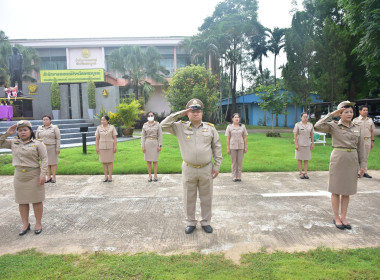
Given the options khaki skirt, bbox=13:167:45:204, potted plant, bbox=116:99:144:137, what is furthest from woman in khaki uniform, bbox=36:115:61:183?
potted plant, bbox=116:99:144:137

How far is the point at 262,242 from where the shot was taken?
3.37 meters

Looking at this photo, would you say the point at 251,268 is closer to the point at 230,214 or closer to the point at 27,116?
the point at 230,214

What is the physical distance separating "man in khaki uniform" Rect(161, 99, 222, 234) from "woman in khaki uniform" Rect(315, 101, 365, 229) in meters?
1.58

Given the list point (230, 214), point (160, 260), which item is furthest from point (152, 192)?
point (160, 260)

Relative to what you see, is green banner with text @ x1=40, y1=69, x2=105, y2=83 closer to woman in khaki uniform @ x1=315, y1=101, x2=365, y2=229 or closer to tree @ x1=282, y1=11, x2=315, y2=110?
tree @ x1=282, y1=11, x2=315, y2=110

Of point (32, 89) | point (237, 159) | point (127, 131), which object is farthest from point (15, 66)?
point (237, 159)

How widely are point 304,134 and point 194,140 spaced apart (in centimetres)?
418

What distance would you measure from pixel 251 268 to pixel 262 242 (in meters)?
0.65

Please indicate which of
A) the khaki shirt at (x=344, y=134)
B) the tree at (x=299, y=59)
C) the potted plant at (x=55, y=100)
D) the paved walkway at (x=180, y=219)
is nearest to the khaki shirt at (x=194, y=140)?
the paved walkway at (x=180, y=219)

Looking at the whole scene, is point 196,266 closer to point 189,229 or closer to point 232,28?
point 189,229

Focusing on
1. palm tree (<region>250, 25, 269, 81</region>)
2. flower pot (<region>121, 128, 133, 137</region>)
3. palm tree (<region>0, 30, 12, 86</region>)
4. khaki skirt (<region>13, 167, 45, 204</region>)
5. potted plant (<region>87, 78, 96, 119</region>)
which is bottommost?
khaki skirt (<region>13, 167, 45, 204</region>)

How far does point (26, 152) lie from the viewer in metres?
3.69

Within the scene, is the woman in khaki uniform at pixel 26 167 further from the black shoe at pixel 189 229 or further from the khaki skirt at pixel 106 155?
the khaki skirt at pixel 106 155

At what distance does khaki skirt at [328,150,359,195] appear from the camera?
3.80 m
